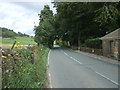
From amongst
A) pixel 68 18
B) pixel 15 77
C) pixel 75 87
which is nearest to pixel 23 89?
pixel 15 77

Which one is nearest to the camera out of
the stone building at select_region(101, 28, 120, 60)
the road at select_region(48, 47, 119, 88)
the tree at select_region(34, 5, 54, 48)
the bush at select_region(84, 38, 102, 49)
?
the road at select_region(48, 47, 119, 88)

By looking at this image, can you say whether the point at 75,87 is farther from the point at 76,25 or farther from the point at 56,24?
the point at 56,24

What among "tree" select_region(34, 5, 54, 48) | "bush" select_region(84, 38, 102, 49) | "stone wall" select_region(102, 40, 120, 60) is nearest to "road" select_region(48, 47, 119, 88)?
"stone wall" select_region(102, 40, 120, 60)

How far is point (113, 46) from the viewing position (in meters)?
22.9

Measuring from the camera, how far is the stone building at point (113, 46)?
21.3 metres

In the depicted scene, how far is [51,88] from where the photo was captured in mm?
7637

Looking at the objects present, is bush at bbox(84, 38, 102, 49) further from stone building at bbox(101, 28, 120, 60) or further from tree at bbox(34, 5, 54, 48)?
tree at bbox(34, 5, 54, 48)

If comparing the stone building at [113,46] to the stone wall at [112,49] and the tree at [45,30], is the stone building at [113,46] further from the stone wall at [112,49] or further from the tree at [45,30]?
the tree at [45,30]

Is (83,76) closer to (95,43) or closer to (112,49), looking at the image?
(112,49)

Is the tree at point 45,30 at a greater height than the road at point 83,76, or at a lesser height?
greater

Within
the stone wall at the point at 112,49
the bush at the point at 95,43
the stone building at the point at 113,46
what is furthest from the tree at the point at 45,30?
the stone building at the point at 113,46

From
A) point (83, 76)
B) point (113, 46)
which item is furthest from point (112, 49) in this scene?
point (83, 76)

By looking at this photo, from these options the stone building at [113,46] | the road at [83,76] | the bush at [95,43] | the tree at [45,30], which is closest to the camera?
the road at [83,76]

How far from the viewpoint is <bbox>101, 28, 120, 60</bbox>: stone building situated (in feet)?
69.8
